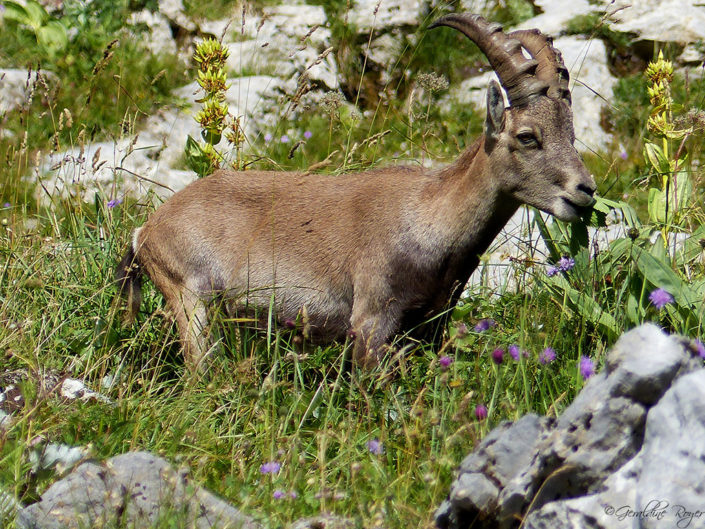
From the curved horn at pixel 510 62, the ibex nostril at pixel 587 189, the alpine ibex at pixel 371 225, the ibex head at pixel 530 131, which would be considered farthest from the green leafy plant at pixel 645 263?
the curved horn at pixel 510 62

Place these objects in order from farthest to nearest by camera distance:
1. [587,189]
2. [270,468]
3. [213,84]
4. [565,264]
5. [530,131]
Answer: [213,84] < [565,264] < [530,131] < [587,189] < [270,468]

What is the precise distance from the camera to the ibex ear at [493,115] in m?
4.89

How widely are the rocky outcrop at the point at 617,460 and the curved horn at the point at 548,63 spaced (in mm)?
2463

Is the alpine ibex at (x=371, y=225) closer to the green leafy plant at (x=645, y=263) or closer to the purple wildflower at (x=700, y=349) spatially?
the green leafy plant at (x=645, y=263)

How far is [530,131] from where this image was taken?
190 inches

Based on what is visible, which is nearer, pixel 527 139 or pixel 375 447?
pixel 375 447

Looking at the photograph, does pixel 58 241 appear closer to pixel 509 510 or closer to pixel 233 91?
pixel 233 91

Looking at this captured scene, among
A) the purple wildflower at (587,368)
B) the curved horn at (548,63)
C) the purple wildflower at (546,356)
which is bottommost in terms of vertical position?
the purple wildflower at (546,356)

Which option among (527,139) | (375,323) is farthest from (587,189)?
(375,323)

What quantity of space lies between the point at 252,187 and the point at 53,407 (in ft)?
7.07

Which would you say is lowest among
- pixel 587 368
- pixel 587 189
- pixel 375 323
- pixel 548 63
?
pixel 375 323

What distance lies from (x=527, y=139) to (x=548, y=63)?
45 centimetres

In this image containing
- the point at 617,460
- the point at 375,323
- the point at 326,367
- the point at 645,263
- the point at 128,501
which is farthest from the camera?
the point at 326,367

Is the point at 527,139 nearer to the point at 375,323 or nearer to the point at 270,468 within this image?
the point at 375,323
